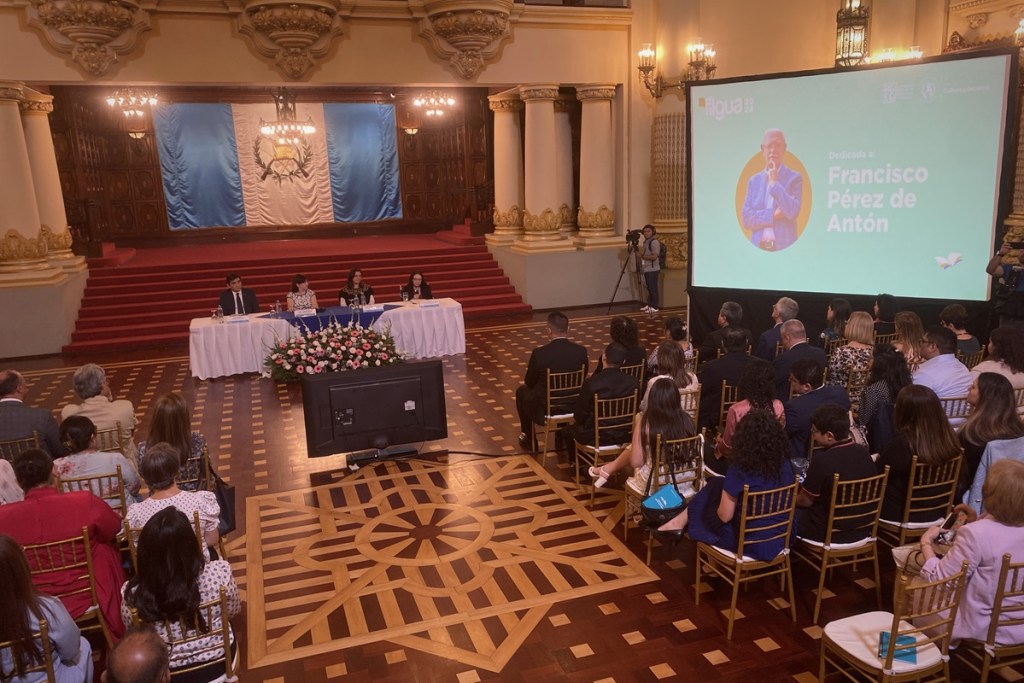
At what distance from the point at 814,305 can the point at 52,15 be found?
10933mm

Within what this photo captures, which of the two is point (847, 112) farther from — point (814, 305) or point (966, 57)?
point (814, 305)

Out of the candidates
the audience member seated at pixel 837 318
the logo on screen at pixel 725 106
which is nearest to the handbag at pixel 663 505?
the audience member seated at pixel 837 318

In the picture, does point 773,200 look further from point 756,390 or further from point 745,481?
point 745,481

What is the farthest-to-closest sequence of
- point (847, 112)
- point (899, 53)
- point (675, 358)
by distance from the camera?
point (899, 53)
point (847, 112)
point (675, 358)

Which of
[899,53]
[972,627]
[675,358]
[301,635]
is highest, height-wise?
[899,53]

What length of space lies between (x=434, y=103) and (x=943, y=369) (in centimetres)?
1360

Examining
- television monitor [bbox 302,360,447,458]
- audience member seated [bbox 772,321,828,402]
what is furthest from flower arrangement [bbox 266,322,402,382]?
audience member seated [bbox 772,321,828,402]

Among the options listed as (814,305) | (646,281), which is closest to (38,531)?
(814,305)

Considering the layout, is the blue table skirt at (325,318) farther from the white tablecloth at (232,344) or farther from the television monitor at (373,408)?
the television monitor at (373,408)

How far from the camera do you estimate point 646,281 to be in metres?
Result: 13.6

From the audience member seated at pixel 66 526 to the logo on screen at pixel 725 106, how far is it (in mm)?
7901

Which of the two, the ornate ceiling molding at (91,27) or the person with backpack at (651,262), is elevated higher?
the ornate ceiling molding at (91,27)

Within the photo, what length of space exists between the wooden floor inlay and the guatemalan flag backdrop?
13518 millimetres

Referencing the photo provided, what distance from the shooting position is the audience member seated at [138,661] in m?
2.34
